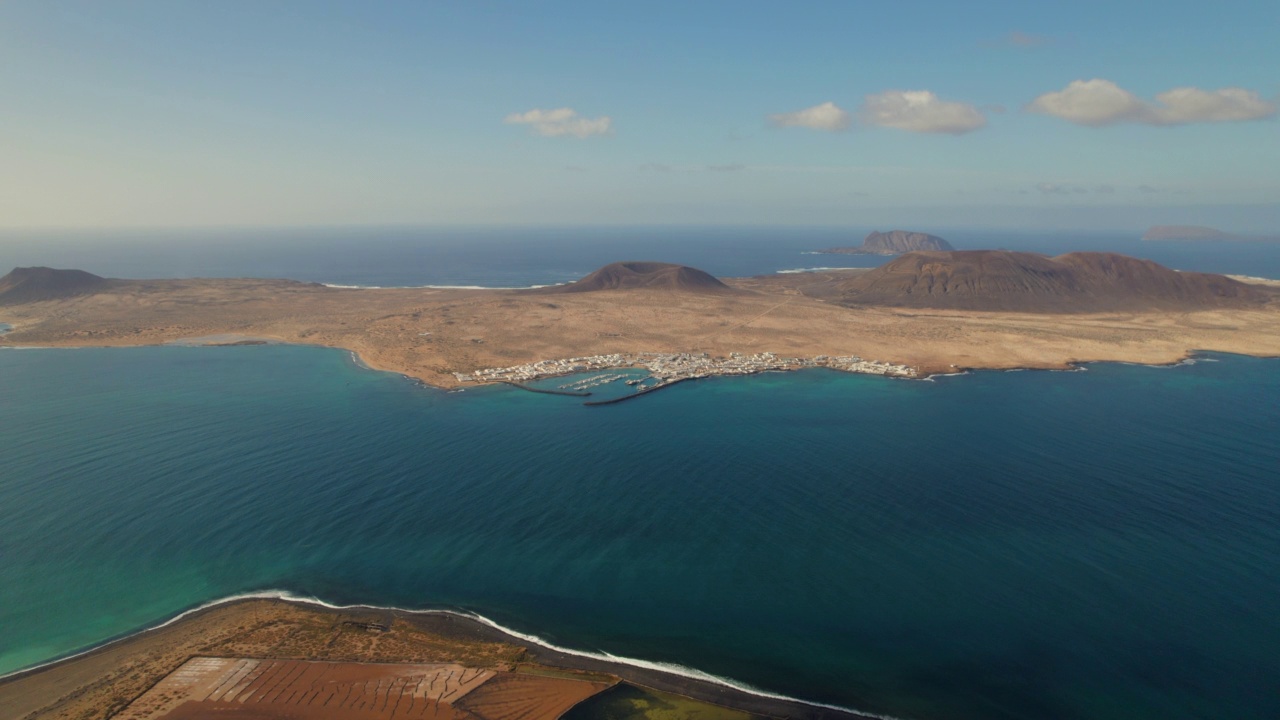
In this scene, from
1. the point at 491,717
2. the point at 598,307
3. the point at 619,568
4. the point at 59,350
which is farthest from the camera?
the point at 598,307

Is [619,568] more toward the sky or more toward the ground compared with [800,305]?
more toward the ground

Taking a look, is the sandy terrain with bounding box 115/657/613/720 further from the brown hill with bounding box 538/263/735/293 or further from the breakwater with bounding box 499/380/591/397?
the brown hill with bounding box 538/263/735/293

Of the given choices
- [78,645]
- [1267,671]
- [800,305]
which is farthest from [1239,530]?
[800,305]

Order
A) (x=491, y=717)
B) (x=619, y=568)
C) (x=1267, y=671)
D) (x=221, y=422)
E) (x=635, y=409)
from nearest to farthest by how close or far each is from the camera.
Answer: (x=491, y=717)
(x=1267, y=671)
(x=619, y=568)
(x=221, y=422)
(x=635, y=409)

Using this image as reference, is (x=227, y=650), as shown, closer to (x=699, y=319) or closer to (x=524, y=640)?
(x=524, y=640)

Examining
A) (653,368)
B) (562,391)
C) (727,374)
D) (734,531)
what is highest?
(653,368)

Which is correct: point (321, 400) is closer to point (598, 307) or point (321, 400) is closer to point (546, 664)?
point (546, 664)

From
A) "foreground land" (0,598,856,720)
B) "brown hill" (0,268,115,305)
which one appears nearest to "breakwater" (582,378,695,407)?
"foreground land" (0,598,856,720)

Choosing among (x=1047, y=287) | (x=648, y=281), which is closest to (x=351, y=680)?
(x=648, y=281)
